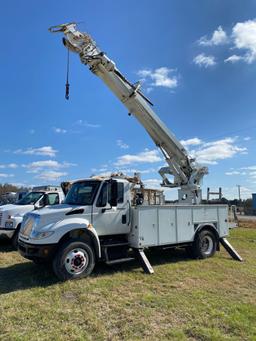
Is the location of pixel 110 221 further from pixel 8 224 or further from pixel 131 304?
pixel 8 224

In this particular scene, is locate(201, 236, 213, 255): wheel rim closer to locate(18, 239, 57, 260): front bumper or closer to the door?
the door

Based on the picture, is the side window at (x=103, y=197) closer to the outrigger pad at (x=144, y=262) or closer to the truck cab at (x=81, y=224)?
the truck cab at (x=81, y=224)

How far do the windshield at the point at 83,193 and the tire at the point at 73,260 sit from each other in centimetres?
112

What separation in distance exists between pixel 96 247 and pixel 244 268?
4.04 meters

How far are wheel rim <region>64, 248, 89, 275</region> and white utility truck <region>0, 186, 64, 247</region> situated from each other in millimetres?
4069

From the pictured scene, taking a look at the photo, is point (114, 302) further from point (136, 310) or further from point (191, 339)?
point (191, 339)

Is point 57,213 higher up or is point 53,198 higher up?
point 53,198

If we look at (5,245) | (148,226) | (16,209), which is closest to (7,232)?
(16,209)

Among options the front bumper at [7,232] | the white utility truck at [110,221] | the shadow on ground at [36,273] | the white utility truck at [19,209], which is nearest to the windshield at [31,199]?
the white utility truck at [19,209]

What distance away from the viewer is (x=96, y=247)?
7199 millimetres

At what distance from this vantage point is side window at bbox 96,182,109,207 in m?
7.60

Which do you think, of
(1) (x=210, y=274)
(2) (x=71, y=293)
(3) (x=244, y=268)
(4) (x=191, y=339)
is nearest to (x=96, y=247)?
(2) (x=71, y=293)

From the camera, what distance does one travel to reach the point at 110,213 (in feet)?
25.4

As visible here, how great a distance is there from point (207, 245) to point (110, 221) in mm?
3703
